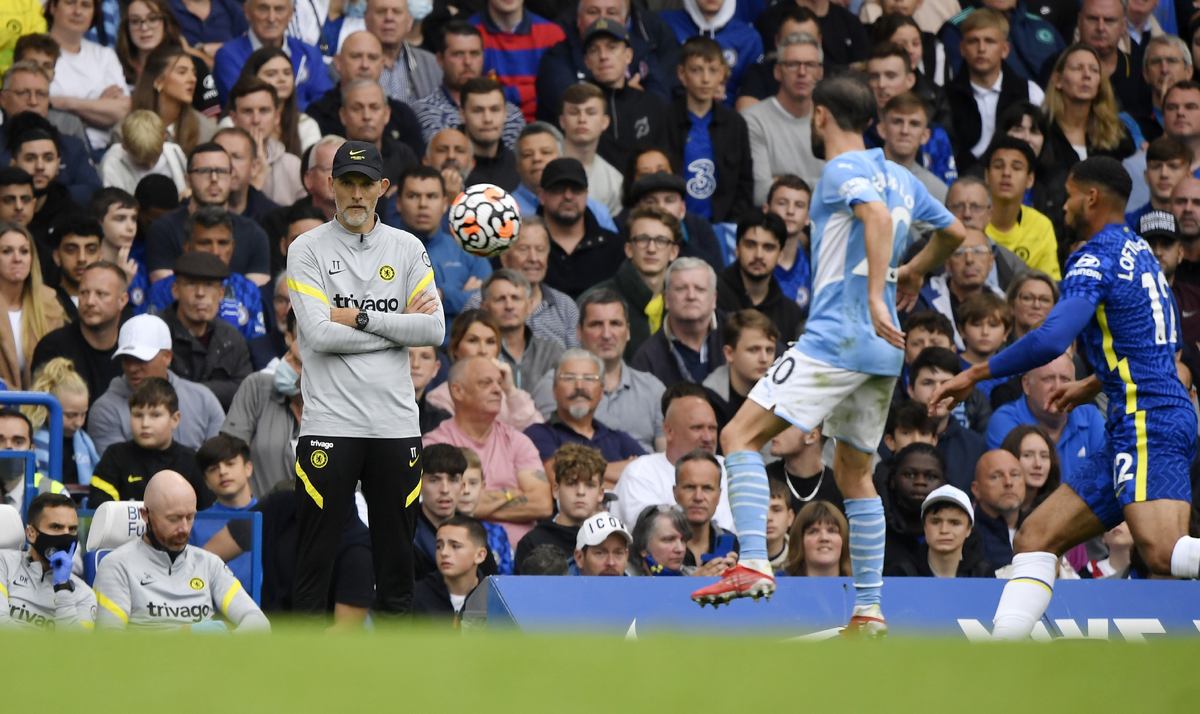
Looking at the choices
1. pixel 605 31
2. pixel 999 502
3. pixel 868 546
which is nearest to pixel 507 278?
pixel 605 31

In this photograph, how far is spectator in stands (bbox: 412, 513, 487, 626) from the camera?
28.9 feet

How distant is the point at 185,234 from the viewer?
11227 mm

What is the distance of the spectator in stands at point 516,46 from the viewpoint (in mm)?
13984

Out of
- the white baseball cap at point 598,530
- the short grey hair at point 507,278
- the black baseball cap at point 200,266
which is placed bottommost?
the white baseball cap at point 598,530

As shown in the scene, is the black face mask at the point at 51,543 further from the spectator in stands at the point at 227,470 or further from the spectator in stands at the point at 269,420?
the spectator in stands at the point at 269,420

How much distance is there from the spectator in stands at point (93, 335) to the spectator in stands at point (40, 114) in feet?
5.13

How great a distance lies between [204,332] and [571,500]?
9.83ft

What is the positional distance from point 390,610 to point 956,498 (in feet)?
12.3

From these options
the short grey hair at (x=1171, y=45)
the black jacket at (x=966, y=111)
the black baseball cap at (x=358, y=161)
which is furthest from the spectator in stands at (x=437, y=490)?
the short grey hair at (x=1171, y=45)

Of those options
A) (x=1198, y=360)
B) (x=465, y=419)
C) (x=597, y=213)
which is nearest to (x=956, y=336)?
(x=1198, y=360)

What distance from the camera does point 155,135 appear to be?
1182cm

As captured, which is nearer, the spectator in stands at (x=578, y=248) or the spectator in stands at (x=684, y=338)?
the spectator in stands at (x=684, y=338)

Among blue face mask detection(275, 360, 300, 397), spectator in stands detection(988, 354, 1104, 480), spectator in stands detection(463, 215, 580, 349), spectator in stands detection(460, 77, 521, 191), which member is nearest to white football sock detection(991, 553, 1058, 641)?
spectator in stands detection(988, 354, 1104, 480)

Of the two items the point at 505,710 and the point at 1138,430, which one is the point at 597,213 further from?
the point at 505,710
